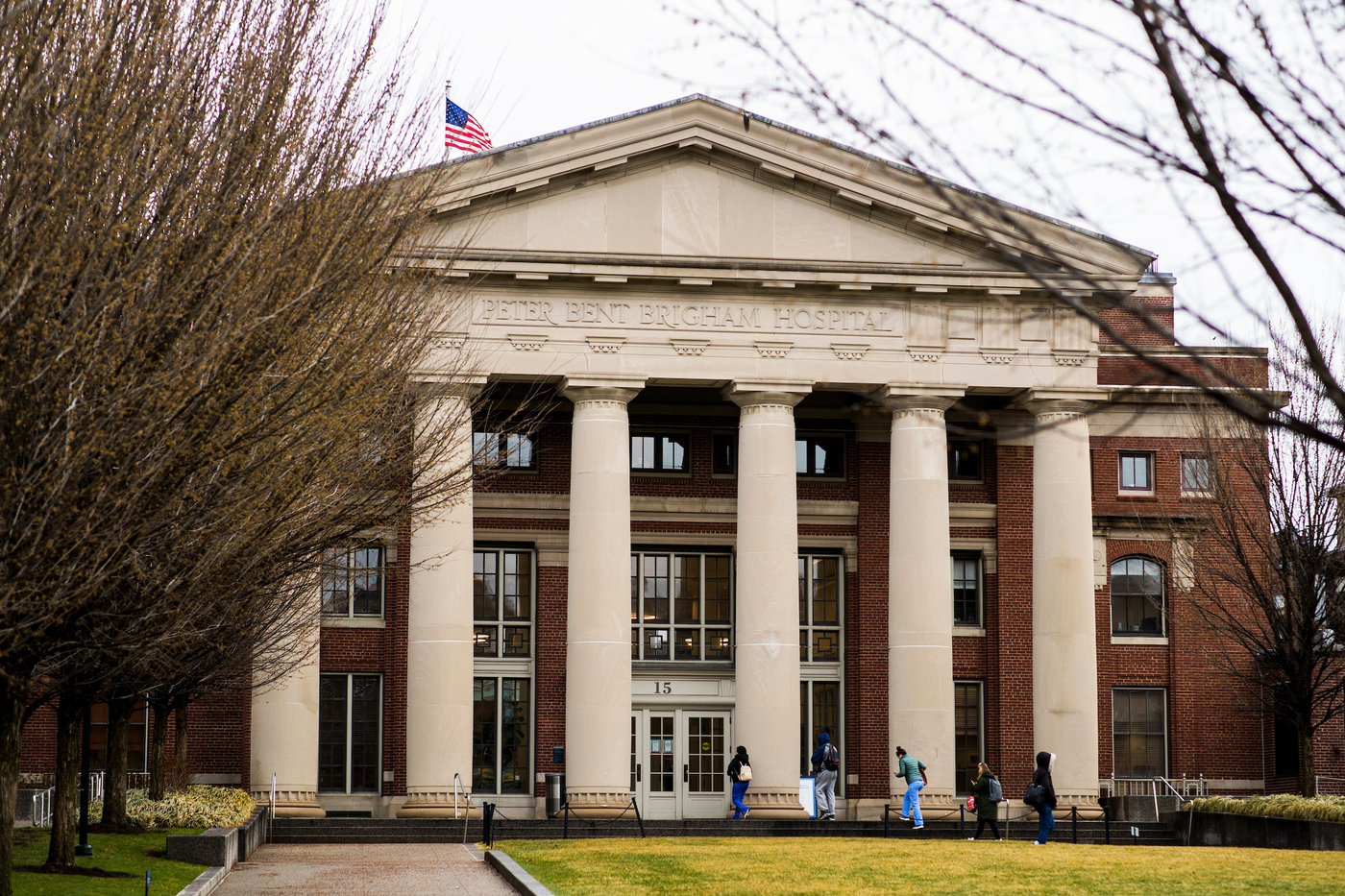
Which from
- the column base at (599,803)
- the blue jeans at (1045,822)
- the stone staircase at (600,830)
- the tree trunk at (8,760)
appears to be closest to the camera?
the tree trunk at (8,760)

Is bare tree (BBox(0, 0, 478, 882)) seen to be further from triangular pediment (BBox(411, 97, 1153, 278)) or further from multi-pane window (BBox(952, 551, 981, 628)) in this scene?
multi-pane window (BBox(952, 551, 981, 628))

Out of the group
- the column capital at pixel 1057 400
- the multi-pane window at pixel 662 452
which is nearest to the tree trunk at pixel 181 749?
the multi-pane window at pixel 662 452

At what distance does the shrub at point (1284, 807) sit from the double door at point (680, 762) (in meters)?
10.4

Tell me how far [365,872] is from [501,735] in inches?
557

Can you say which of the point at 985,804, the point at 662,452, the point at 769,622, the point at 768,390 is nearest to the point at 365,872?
the point at 985,804

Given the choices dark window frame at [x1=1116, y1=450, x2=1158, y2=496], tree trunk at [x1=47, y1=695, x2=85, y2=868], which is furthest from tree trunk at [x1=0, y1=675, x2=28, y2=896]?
dark window frame at [x1=1116, y1=450, x2=1158, y2=496]

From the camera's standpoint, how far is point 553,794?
34438mm

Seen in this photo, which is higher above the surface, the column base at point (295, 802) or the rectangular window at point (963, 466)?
the rectangular window at point (963, 466)

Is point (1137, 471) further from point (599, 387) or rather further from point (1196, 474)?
point (599, 387)

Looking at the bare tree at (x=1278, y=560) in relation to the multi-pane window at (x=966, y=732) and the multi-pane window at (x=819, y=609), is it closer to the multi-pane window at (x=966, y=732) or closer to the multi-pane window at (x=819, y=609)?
the multi-pane window at (x=966, y=732)

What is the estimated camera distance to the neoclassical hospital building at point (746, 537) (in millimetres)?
32594

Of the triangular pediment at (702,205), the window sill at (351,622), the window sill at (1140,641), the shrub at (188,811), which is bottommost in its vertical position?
the shrub at (188,811)

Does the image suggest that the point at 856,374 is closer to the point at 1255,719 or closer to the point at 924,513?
the point at 924,513

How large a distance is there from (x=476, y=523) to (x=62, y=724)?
16.0 metres
